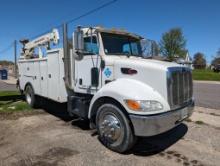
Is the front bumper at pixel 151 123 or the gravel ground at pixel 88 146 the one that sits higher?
the front bumper at pixel 151 123

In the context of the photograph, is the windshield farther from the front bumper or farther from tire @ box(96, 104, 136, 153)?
the front bumper

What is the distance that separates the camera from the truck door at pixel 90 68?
254 inches

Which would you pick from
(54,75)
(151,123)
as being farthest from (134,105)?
(54,75)

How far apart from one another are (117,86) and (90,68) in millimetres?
1347

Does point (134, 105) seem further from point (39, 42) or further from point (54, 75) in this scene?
point (39, 42)

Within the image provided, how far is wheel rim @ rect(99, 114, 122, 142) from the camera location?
5.47m

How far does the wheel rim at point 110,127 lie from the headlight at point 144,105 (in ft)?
1.81

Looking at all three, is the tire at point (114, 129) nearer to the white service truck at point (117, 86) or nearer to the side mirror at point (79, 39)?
the white service truck at point (117, 86)

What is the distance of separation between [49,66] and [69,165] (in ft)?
14.1

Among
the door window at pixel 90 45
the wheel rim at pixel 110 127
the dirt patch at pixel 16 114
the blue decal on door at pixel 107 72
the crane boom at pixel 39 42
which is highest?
the crane boom at pixel 39 42

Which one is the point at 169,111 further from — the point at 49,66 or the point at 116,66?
the point at 49,66

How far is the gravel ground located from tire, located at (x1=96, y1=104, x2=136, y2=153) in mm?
174

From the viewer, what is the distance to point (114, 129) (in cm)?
552

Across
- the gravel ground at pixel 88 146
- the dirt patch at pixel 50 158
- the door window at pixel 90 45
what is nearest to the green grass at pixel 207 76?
the gravel ground at pixel 88 146
